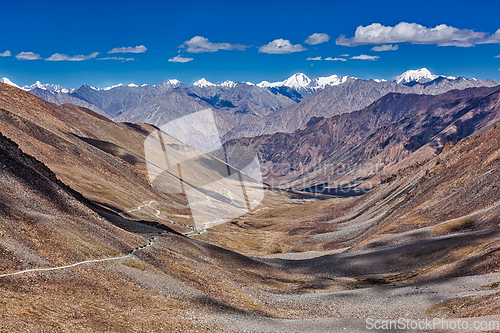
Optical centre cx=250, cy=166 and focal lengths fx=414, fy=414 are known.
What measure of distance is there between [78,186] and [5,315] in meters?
64.8

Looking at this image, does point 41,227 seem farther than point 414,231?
No

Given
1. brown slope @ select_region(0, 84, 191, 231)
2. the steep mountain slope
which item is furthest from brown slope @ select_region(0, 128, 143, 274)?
brown slope @ select_region(0, 84, 191, 231)

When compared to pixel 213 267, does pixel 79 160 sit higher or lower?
higher

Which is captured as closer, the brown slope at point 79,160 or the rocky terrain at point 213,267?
the rocky terrain at point 213,267

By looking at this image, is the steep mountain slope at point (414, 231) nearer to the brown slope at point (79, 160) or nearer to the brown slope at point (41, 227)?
the brown slope at point (79, 160)

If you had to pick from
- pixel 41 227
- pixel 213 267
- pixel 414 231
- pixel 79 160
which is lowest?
pixel 414 231

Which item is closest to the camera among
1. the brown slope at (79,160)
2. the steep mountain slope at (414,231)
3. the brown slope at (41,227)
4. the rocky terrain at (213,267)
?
the rocky terrain at (213,267)

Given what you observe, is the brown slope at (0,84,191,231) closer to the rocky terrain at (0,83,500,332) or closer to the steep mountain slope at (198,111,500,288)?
the rocky terrain at (0,83,500,332)

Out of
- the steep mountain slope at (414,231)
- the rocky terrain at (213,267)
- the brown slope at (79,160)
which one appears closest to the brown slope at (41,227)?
the rocky terrain at (213,267)

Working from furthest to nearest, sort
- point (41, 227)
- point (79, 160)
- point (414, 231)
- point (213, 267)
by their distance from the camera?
point (79, 160) < point (414, 231) < point (213, 267) < point (41, 227)

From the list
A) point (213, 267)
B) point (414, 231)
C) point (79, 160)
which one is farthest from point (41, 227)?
point (79, 160)

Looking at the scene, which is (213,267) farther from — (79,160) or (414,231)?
(79,160)

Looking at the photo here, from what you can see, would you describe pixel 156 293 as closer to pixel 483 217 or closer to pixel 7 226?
pixel 7 226

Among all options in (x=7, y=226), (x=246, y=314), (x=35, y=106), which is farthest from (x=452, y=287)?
(x=35, y=106)
